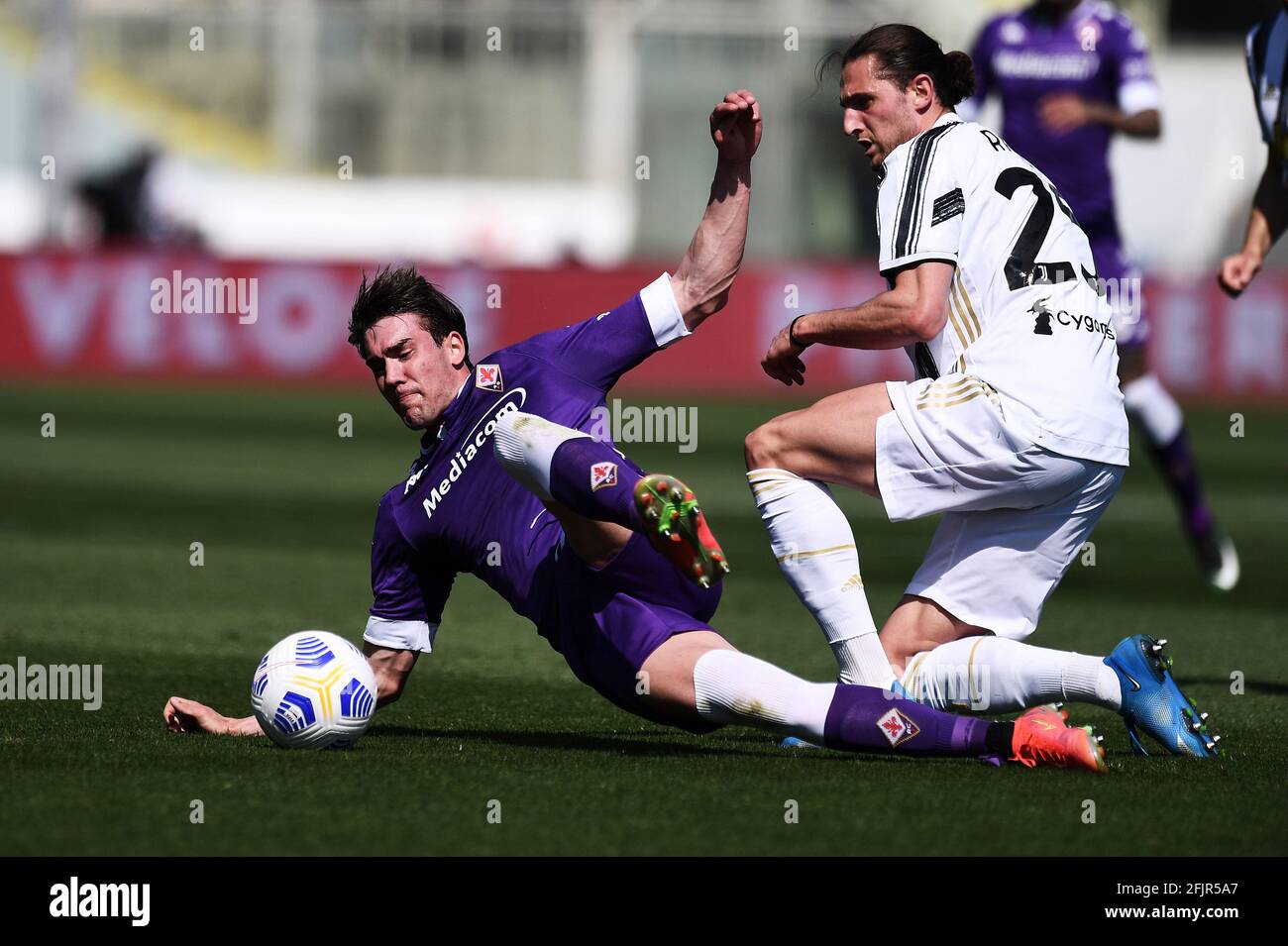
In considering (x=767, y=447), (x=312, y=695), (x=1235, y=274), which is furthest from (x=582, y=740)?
(x=1235, y=274)

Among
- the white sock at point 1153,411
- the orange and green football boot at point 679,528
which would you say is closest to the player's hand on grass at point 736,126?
the orange and green football boot at point 679,528

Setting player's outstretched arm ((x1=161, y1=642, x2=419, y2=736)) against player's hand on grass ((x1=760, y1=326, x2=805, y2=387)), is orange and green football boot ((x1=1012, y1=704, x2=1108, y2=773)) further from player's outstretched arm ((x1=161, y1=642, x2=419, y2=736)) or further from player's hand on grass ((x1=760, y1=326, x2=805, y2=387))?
player's outstretched arm ((x1=161, y1=642, x2=419, y2=736))

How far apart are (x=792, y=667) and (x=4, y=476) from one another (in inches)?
356

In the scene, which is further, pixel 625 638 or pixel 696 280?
pixel 696 280

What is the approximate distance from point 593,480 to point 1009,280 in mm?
1337

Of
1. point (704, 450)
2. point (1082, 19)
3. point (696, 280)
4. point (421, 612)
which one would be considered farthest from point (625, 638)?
point (704, 450)

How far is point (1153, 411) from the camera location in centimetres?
927

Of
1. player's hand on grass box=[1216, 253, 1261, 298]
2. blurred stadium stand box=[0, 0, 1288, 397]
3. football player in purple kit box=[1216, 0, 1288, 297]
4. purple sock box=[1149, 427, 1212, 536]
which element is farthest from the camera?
blurred stadium stand box=[0, 0, 1288, 397]

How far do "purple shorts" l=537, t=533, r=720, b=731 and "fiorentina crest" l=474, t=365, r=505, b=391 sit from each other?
1.79 ft

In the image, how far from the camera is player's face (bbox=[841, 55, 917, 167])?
533 cm

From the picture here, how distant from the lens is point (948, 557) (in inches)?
216

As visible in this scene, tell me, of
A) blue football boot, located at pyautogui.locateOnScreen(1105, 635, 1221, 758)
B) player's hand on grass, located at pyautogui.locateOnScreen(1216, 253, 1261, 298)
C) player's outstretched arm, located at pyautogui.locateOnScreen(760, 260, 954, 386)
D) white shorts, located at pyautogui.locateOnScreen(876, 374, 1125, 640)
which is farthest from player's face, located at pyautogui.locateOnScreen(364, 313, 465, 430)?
player's hand on grass, located at pyautogui.locateOnScreen(1216, 253, 1261, 298)
